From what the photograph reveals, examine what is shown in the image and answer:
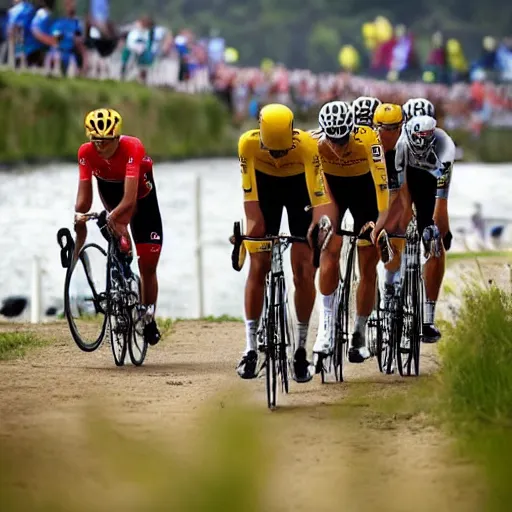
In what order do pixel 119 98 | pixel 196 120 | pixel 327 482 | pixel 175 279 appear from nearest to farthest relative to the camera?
pixel 327 482, pixel 175 279, pixel 119 98, pixel 196 120

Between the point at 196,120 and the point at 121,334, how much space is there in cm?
3866

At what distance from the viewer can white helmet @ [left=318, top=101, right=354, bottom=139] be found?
10.2 m

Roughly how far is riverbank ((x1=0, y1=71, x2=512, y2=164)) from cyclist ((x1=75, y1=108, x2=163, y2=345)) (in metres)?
21.7

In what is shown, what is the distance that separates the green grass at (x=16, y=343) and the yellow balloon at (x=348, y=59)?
8372cm

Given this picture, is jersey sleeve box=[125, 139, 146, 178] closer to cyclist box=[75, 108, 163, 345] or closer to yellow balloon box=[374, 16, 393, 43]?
cyclist box=[75, 108, 163, 345]

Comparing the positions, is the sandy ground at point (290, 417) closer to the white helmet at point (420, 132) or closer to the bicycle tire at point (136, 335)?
the bicycle tire at point (136, 335)

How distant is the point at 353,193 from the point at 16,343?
3276mm

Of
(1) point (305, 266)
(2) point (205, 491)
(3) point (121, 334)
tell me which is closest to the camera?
(2) point (205, 491)

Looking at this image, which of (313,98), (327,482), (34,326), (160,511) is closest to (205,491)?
(160,511)

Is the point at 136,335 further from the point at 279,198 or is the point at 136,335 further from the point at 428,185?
the point at 279,198

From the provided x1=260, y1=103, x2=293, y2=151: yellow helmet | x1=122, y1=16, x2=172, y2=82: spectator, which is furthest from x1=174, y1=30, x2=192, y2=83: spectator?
x1=260, y1=103, x2=293, y2=151: yellow helmet

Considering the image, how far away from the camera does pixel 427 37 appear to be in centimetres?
11512

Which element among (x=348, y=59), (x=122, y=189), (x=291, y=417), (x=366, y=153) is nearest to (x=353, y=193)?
(x=366, y=153)

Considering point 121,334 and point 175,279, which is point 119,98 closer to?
point 175,279
